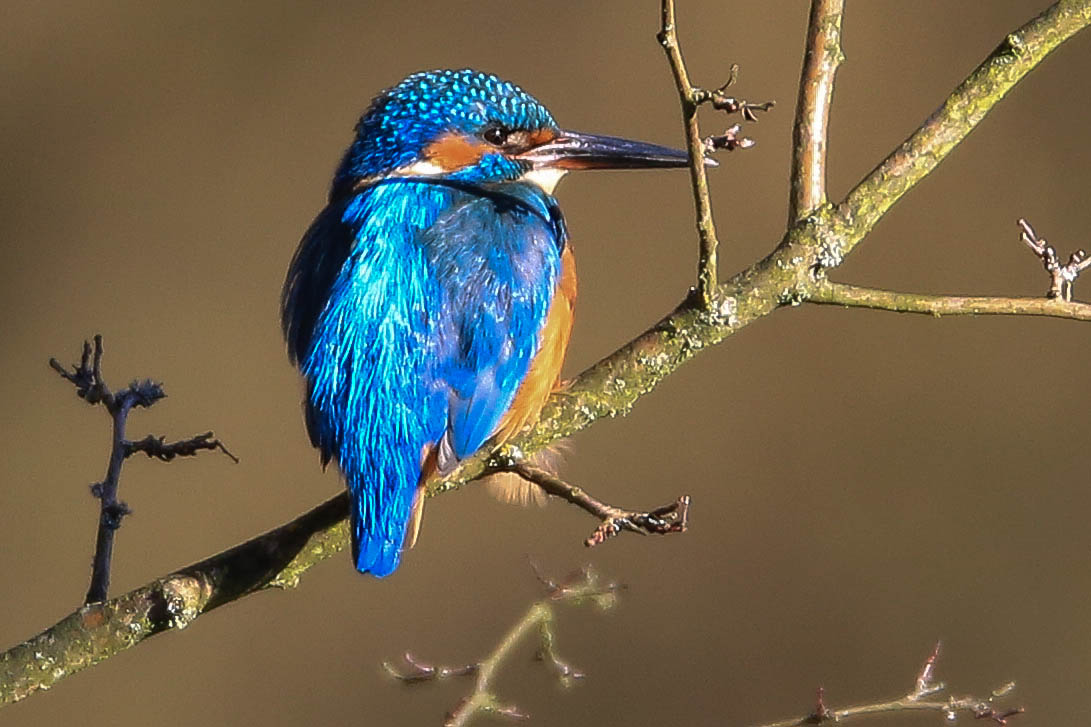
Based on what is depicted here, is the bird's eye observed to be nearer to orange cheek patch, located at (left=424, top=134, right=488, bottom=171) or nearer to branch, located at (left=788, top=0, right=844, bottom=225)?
orange cheek patch, located at (left=424, top=134, right=488, bottom=171)

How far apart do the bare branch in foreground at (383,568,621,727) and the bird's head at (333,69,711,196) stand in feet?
2.43

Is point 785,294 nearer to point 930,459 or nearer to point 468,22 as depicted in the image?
point 930,459

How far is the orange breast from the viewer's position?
77.3 inches

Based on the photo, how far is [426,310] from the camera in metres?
1.90

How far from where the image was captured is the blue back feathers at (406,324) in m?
1.82

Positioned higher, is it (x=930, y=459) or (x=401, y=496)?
(x=930, y=459)

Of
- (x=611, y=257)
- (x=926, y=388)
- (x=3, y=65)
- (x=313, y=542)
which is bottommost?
(x=313, y=542)

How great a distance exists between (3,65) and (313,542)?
2.57 meters

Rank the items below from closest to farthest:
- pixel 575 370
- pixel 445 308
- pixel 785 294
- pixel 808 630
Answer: pixel 785 294
pixel 445 308
pixel 808 630
pixel 575 370

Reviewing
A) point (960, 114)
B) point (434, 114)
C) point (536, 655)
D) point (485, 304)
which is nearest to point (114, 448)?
point (485, 304)

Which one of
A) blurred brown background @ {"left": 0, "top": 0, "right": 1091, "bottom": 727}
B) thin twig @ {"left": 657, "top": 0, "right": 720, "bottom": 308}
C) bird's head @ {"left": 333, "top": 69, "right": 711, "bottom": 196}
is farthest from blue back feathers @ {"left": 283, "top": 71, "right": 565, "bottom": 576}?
blurred brown background @ {"left": 0, "top": 0, "right": 1091, "bottom": 727}

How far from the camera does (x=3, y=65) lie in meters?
3.88

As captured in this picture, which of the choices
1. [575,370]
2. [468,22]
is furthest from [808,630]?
[468,22]

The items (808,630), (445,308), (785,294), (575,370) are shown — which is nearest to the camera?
(785,294)
